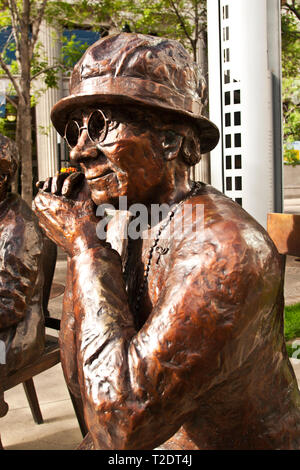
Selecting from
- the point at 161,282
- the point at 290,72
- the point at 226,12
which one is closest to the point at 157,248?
the point at 161,282

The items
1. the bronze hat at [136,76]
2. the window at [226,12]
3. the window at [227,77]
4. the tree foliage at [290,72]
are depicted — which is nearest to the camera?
the bronze hat at [136,76]

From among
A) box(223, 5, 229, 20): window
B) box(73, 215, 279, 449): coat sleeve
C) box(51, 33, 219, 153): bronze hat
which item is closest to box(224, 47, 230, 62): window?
box(223, 5, 229, 20): window

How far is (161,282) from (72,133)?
0.52 meters

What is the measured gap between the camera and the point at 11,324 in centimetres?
272

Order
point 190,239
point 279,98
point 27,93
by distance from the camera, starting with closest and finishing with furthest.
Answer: point 190,239
point 279,98
point 27,93

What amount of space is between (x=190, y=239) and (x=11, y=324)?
169 centimetres

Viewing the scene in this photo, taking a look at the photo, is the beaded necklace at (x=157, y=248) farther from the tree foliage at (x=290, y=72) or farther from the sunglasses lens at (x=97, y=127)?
the tree foliage at (x=290, y=72)

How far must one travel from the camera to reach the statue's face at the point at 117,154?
1391 millimetres

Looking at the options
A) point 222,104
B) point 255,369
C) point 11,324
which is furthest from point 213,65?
point 255,369

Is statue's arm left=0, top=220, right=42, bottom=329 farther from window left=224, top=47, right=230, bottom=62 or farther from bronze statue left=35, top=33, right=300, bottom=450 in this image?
window left=224, top=47, right=230, bottom=62

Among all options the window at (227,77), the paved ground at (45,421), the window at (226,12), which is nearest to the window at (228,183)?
the window at (227,77)

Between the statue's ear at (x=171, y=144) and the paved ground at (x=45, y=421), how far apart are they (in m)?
2.60
